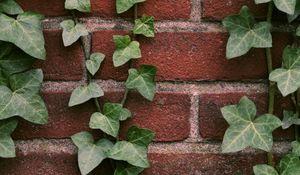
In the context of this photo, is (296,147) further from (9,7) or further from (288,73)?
(9,7)

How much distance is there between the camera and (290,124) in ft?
3.43

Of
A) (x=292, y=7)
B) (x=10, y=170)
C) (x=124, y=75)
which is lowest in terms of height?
(x=10, y=170)

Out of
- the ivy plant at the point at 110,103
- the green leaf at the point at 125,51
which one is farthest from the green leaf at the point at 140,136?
the green leaf at the point at 125,51

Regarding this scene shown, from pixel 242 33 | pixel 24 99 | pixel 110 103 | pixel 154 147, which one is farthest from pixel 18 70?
pixel 242 33

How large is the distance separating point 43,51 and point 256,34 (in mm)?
340

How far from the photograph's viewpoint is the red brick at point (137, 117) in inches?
41.2

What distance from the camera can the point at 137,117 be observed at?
3.45ft

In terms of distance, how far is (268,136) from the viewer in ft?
3.28

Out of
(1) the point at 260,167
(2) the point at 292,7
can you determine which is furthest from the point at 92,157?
(2) the point at 292,7

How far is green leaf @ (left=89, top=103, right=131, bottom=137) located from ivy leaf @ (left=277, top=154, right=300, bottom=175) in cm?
27

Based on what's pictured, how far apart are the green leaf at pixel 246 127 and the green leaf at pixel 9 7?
0.37m

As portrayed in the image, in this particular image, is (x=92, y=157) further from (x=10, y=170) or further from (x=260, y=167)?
(x=260, y=167)

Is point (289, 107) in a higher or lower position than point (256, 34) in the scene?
lower

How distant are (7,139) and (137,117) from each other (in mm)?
213
